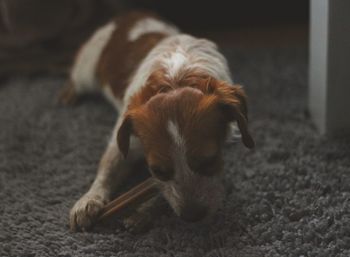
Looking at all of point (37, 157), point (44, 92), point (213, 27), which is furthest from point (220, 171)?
point (213, 27)

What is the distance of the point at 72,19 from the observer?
3564mm

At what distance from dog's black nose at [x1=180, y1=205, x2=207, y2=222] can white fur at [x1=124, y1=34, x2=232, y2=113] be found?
0.49m

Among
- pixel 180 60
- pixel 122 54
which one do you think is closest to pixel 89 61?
pixel 122 54

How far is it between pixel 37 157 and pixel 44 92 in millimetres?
729

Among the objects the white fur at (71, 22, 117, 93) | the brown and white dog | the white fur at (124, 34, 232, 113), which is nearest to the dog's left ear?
the brown and white dog

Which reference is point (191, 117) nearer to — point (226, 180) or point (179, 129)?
point (179, 129)

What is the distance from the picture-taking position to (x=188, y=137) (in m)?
1.87

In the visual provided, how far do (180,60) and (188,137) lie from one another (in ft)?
1.60

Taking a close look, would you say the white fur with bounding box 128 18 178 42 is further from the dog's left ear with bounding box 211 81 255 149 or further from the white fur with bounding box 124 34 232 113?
the dog's left ear with bounding box 211 81 255 149

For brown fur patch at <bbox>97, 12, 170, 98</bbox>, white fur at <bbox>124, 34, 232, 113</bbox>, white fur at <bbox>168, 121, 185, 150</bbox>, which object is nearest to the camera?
white fur at <bbox>168, 121, 185, 150</bbox>

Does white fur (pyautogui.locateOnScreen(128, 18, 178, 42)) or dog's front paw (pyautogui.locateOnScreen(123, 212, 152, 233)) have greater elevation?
white fur (pyautogui.locateOnScreen(128, 18, 178, 42))

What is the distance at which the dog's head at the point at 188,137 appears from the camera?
6.19 feet

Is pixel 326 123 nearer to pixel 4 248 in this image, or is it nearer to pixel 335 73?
pixel 335 73

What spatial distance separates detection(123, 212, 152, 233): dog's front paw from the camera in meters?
2.01
